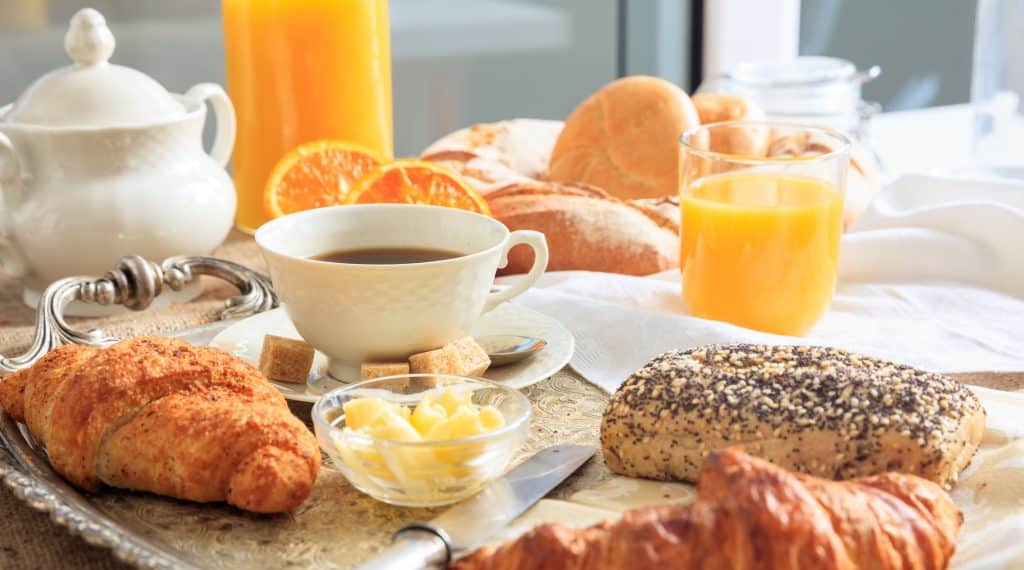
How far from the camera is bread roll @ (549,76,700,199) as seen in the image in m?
2.05

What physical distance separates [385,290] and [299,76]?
86 cm

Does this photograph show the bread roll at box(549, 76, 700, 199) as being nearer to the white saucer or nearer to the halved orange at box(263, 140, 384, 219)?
the halved orange at box(263, 140, 384, 219)

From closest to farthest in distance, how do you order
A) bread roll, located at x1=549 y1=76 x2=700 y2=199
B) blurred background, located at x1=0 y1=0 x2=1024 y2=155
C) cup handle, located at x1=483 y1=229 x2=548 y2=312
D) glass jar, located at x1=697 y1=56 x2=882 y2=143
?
cup handle, located at x1=483 y1=229 x2=548 y2=312 < bread roll, located at x1=549 y1=76 x2=700 y2=199 < glass jar, located at x1=697 y1=56 x2=882 y2=143 < blurred background, located at x1=0 y1=0 x2=1024 y2=155

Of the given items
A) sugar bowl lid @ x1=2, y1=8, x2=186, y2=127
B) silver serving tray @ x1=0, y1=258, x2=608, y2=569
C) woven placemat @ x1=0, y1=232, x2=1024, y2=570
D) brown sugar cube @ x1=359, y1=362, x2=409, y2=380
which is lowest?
woven placemat @ x1=0, y1=232, x2=1024, y2=570

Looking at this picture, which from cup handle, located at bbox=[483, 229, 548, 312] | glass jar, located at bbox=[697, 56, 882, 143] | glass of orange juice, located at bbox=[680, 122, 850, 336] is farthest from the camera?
glass jar, located at bbox=[697, 56, 882, 143]

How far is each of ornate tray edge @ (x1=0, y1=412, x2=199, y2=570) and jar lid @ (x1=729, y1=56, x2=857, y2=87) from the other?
5.13 feet

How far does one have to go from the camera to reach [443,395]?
1.04 m

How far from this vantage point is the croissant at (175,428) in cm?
95

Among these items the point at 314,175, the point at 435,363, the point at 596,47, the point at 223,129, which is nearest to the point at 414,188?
the point at 314,175

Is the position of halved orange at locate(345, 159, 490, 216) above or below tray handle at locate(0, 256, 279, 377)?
above

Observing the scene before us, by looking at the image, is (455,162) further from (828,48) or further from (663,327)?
(828,48)

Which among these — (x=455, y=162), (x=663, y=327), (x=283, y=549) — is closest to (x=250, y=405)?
(x=283, y=549)

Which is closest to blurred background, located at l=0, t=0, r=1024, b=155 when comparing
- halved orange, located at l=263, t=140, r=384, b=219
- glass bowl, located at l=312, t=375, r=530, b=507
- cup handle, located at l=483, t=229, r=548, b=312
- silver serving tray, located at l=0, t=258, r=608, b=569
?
halved orange, located at l=263, t=140, r=384, b=219

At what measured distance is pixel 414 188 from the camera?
176 centimetres
